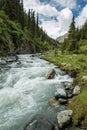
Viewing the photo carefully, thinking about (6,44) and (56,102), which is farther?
(6,44)

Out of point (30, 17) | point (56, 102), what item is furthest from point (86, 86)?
point (30, 17)

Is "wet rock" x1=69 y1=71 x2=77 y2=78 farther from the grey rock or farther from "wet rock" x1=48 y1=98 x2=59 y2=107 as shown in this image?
the grey rock

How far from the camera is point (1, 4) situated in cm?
8538

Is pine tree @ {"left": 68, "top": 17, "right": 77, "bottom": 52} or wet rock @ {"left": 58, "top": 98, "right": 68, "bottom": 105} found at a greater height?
pine tree @ {"left": 68, "top": 17, "right": 77, "bottom": 52}

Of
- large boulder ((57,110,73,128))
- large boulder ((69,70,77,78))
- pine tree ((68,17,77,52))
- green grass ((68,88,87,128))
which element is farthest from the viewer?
pine tree ((68,17,77,52))

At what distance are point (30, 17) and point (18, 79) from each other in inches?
3842

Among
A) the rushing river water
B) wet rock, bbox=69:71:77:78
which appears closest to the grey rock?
the rushing river water

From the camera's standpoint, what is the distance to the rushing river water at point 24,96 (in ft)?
47.7

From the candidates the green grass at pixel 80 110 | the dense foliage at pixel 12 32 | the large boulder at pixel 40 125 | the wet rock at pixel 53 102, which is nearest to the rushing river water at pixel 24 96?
the wet rock at pixel 53 102

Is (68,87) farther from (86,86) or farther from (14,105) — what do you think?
(14,105)

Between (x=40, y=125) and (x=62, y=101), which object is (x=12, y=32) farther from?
(x=40, y=125)

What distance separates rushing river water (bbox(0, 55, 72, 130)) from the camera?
14539 mm

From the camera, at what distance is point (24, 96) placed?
18766 millimetres

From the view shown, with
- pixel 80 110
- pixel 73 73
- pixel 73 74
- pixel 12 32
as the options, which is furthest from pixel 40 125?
pixel 12 32
